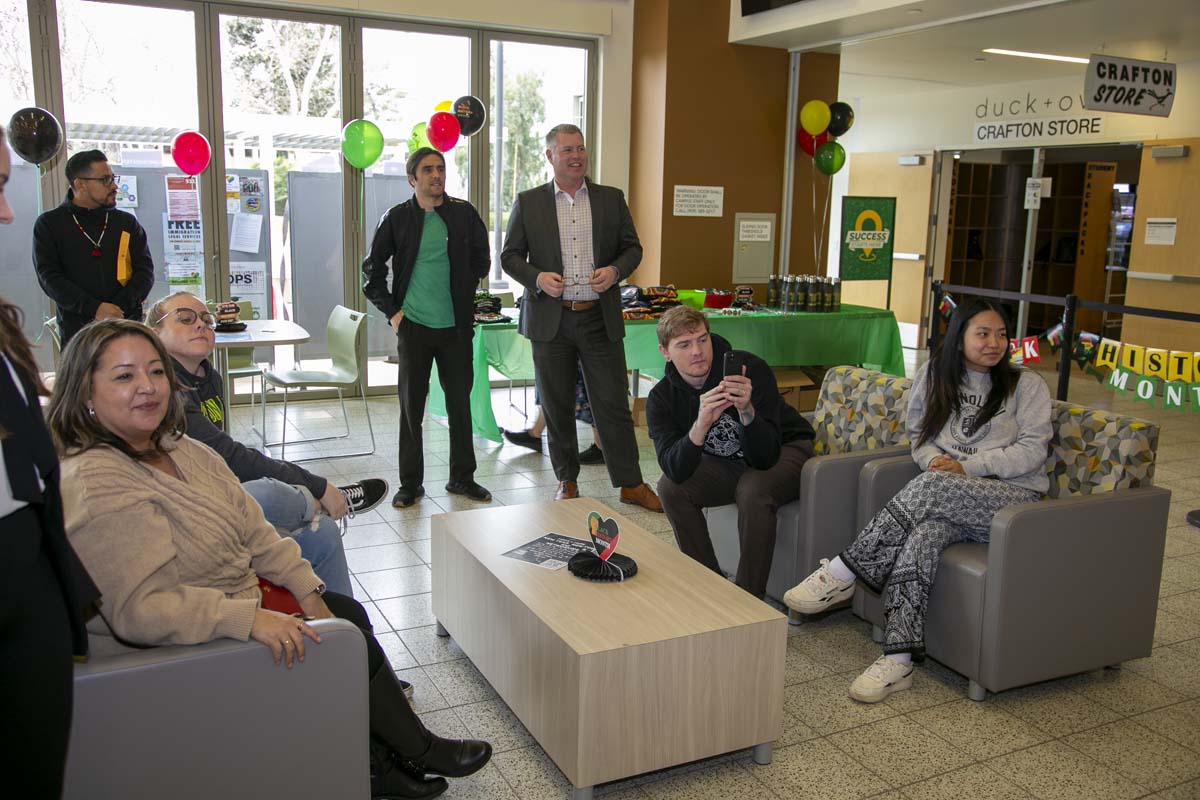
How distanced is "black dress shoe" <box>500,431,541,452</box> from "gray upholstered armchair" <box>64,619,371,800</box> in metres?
4.08

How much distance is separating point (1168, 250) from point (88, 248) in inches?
329

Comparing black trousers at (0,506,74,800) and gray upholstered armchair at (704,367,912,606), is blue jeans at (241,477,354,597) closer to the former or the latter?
black trousers at (0,506,74,800)

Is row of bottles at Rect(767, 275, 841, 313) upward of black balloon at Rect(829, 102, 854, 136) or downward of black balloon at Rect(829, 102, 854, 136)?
downward

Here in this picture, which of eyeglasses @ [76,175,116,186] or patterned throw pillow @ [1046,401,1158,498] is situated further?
eyeglasses @ [76,175,116,186]

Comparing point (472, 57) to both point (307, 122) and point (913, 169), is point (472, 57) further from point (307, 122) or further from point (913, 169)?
point (913, 169)

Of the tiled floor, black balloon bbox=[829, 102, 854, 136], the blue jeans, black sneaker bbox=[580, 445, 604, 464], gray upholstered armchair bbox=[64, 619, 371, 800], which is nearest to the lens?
gray upholstered armchair bbox=[64, 619, 371, 800]

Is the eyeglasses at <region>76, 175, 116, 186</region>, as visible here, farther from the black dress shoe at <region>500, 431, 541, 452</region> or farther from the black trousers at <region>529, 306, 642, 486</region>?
the black dress shoe at <region>500, 431, 541, 452</region>

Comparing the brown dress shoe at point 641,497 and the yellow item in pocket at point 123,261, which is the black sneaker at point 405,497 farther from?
the yellow item in pocket at point 123,261

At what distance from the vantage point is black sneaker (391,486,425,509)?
494cm

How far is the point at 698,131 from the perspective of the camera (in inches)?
297

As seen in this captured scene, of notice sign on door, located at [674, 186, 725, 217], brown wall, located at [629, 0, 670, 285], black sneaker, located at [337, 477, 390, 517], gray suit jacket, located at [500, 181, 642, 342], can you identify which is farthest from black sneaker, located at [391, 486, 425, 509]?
notice sign on door, located at [674, 186, 725, 217]

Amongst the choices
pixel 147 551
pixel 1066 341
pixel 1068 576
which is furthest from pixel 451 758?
pixel 1066 341

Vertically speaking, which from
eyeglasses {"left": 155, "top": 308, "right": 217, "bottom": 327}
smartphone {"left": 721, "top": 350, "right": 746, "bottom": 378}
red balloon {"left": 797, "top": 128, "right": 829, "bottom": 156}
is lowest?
smartphone {"left": 721, "top": 350, "right": 746, "bottom": 378}

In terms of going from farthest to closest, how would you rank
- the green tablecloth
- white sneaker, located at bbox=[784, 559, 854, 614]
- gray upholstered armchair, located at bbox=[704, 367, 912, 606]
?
the green tablecloth, gray upholstered armchair, located at bbox=[704, 367, 912, 606], white sneaker, located at bbox=[784, 559, 854, 614]
